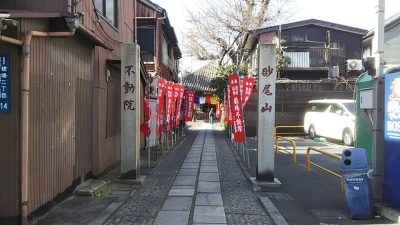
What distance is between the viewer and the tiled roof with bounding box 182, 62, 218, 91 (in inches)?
1857

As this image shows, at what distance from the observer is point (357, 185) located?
771 centimetres

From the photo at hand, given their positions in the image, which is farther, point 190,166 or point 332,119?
point 332,119

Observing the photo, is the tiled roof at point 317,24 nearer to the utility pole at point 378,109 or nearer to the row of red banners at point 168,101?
the row of red banners at point 168,101

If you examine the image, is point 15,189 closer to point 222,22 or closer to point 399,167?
point 399,167

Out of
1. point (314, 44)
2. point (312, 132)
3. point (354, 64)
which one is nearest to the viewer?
point (354, 64)

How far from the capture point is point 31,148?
695 centimetres

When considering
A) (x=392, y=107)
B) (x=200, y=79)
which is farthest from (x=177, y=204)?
(x=200, y=79)

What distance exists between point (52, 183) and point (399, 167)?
6287mm

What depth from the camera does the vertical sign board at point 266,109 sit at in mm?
10625

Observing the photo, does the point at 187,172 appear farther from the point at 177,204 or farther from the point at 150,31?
the point at 150,31

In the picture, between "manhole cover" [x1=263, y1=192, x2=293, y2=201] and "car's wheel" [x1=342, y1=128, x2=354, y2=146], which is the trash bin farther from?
"car's wheel" [x1=342, y1=128, x2=354, y2=146]

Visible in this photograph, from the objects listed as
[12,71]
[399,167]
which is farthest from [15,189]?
[399,167]

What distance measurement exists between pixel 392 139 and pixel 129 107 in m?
6.23

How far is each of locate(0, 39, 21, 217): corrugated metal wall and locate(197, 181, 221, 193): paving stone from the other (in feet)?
15.1
